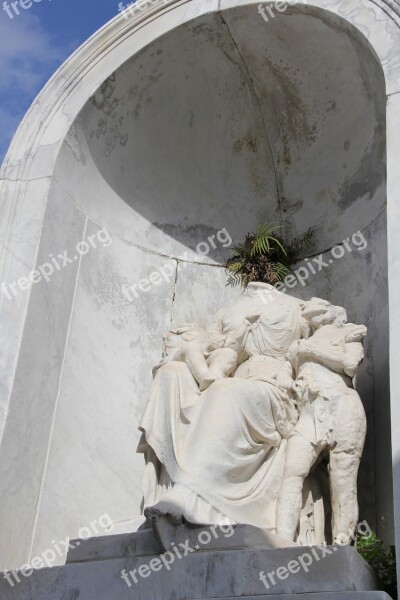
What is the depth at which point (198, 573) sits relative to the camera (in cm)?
413

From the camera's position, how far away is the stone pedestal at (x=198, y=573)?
394cm

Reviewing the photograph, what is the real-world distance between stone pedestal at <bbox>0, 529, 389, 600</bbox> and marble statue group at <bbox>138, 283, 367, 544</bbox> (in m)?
0.20

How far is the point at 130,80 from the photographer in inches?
265

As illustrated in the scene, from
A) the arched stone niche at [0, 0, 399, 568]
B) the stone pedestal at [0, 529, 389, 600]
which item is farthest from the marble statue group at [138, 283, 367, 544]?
the arched stone niche at [0, 0, 399, 568]

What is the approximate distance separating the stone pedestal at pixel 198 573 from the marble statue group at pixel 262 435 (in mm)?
197

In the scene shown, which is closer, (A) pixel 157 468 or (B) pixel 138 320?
(A) pixel 157 468

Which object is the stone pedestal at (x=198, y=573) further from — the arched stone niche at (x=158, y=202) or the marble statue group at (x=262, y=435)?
the arched stone niche at (x=158, y=202)

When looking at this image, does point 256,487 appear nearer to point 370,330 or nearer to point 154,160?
point 370,330

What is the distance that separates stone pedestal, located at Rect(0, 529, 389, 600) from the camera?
3.94m

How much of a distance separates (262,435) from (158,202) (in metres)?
2.61

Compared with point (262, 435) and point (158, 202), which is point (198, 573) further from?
point (158, 202)

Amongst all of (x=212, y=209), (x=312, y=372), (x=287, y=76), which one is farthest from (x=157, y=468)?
(x=287, y=76)

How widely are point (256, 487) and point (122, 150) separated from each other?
298 centimetres

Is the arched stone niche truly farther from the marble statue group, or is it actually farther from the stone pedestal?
the stone pedestal
